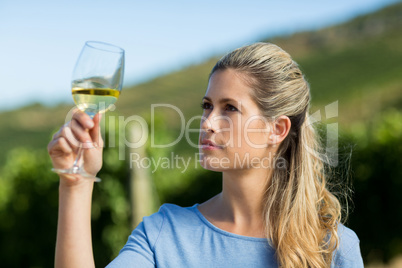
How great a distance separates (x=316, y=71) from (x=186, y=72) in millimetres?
15220

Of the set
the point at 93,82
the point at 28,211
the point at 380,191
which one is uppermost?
the point at 93,82

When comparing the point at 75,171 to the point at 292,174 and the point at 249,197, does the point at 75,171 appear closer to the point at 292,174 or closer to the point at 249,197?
the point at 249,197

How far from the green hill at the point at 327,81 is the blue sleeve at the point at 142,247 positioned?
21.7 meters

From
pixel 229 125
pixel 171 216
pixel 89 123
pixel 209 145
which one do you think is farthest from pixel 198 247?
pixel 89 123

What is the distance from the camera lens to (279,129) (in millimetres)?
2533

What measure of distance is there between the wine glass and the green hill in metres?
22.0

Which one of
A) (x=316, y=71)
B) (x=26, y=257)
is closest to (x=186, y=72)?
(x=316, y=71)

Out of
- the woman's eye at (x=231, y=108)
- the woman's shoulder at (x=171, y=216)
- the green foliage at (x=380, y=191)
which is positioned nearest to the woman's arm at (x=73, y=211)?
the woman's shoulder at (x=171, y=216)

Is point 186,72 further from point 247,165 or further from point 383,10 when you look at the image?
point 247,165

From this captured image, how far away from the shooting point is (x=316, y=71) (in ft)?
120

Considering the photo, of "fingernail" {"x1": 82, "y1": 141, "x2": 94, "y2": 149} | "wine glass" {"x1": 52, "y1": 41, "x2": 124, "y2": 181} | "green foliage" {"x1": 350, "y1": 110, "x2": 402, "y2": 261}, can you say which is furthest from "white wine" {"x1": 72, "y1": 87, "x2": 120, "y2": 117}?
"green foliage" {"x1": 350, "y1": 110, "x2": 402, "y2": 261}

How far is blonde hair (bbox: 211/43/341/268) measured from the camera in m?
2.32

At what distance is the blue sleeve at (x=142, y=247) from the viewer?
81.2 inches

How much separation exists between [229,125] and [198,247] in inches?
24.9
